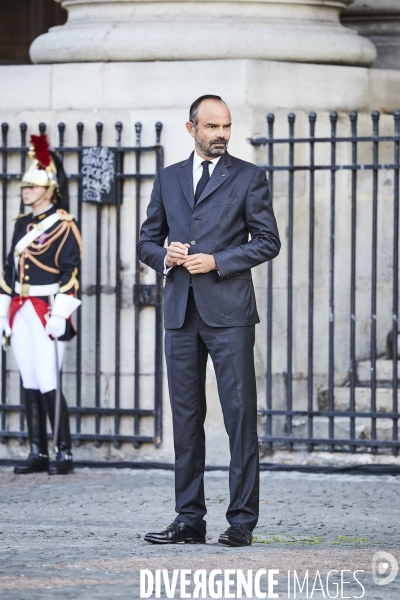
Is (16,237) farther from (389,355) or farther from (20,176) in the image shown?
(389,355)

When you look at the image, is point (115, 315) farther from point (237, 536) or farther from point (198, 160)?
point (237, 536)

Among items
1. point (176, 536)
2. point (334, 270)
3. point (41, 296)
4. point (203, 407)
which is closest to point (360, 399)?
point (334, 270)

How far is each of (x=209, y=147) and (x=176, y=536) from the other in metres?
1.75

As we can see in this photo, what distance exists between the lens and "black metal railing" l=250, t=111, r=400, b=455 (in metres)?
8.91

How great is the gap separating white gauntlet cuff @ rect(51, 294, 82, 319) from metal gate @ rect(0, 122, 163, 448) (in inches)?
22.1

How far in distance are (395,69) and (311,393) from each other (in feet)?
9.06

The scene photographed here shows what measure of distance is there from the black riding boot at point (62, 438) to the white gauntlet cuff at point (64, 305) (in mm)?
519

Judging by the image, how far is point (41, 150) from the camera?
8.95 meters

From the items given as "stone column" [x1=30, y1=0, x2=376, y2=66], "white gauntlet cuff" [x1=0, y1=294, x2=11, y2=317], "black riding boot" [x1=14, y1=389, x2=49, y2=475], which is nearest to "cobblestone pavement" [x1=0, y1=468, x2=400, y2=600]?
"black riding boot" [x1=14, y1=389, x2=49, y2=475]

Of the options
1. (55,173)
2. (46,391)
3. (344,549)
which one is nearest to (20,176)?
(55,173)

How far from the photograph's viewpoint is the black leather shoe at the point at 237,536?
6.22 metres

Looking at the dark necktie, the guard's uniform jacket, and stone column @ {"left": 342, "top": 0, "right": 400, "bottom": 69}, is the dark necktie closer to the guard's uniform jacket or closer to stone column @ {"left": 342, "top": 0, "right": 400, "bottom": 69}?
the guard's uniform jacket

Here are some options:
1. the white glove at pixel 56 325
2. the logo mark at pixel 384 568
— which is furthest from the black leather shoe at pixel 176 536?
the white glove at pixel 56 325

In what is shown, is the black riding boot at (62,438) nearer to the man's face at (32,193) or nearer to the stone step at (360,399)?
the man's face at (32,193)
